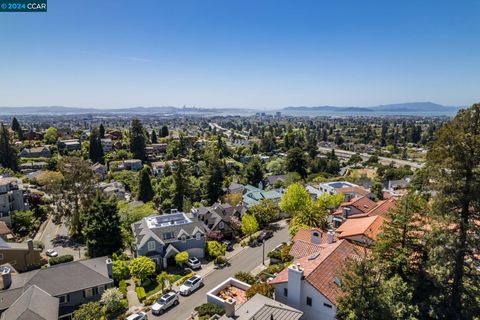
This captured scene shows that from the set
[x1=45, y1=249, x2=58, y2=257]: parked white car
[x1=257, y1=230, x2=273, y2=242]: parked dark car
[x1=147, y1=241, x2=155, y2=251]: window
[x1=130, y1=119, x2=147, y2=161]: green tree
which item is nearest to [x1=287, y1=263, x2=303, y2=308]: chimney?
[x1=257, y1=230, x2=273, y2=242]: parked dark car

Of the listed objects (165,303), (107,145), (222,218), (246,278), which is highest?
(107,145)

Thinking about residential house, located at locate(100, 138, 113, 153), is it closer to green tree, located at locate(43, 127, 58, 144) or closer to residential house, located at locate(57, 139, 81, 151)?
residential house, located at locate(57, 139, 81, 151)

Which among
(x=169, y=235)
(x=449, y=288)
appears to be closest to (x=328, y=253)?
(x=449, y=288)

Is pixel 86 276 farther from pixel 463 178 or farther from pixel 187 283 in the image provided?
pixel 463 178

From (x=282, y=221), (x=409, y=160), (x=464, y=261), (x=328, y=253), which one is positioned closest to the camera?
(x=464, y=261)

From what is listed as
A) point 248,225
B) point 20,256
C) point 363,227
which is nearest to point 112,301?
point 20,256

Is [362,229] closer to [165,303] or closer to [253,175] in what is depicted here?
[165,303]

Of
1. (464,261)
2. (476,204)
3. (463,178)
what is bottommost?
(464,261)
